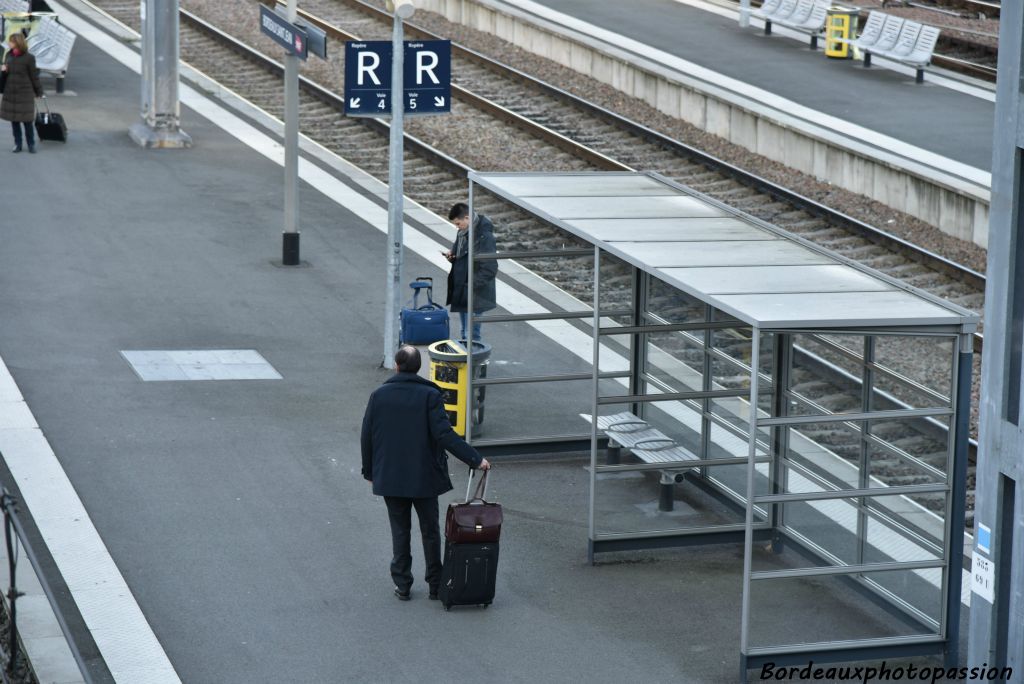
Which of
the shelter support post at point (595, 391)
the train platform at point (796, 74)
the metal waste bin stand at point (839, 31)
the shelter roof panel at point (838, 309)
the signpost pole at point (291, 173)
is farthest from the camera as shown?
the metal waste bin stand at point (839, 31)

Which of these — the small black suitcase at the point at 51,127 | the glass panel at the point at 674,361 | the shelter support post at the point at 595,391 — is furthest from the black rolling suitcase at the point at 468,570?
the small black suitcase at the point at 51,127

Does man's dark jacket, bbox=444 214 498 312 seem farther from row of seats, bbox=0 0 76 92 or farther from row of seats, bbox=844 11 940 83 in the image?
row of seats, bbox=844 11 940 83

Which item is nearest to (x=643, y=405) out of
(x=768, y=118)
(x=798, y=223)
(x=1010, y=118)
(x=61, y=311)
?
(x=1010, y=118)

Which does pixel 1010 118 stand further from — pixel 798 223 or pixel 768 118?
pixel 768 118

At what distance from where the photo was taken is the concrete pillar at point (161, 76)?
21.7 meters

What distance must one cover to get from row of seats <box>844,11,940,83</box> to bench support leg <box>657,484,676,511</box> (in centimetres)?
1754

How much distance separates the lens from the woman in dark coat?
20.3 meters

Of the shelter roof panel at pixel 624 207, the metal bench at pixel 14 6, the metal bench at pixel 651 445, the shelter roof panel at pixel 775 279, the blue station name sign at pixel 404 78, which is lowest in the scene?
the metal bench at pixel 651 445

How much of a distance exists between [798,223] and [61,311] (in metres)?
8.82

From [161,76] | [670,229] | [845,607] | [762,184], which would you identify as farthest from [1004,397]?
[161,76]

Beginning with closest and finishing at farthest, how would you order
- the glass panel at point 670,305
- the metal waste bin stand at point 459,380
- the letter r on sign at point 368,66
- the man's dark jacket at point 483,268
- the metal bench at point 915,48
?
the glass panel at point 670,305 → the man's dark jacket at point 483,268 → the metal waste bin stand at point 459,380 → the letter r on sign at point 368,66 → the metal bench at point 915,48

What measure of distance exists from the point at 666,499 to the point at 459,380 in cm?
232

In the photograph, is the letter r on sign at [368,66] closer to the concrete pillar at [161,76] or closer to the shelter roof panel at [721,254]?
the shelter roof panel at [721,254]

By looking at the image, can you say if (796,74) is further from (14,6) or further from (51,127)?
(14,6)
